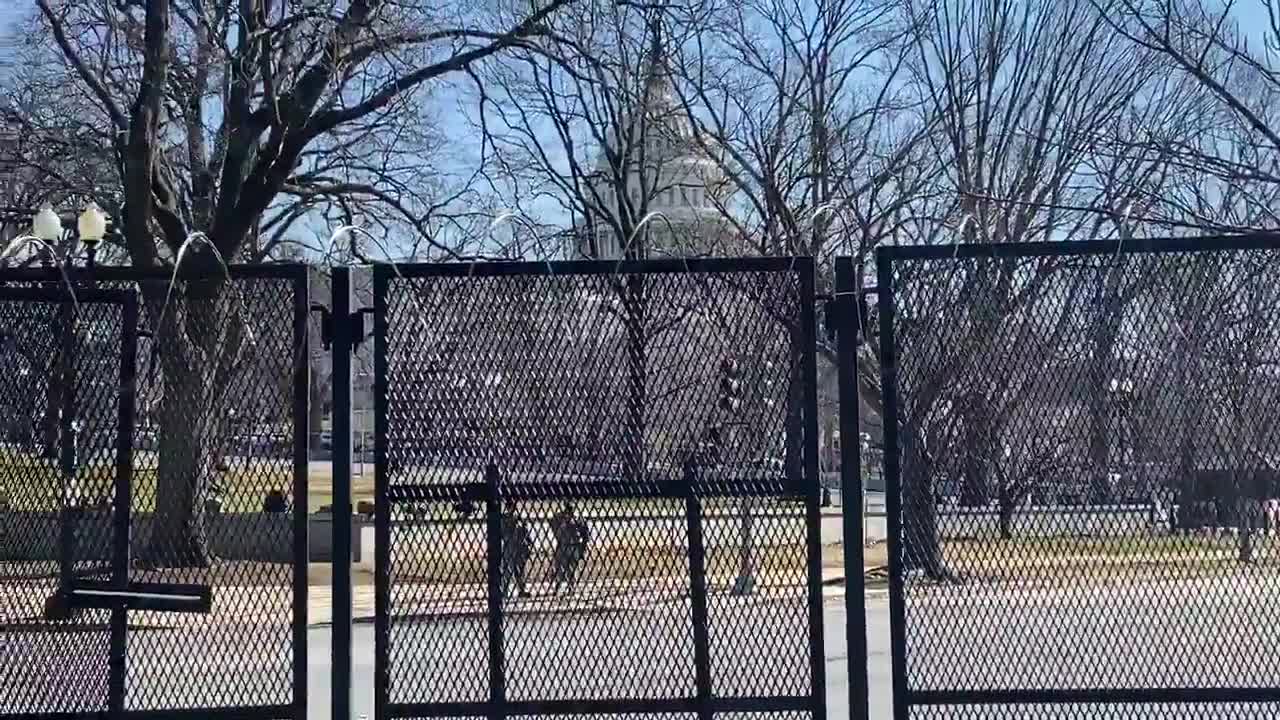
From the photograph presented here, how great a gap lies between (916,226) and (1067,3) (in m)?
3.65

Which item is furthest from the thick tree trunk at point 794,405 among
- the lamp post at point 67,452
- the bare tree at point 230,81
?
the bare tree at point 230,81

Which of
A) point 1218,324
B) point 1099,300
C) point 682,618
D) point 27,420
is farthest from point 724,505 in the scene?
point 27,420

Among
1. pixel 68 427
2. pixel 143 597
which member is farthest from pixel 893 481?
pixel 68 427

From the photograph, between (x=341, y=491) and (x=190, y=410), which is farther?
(x=190, y=410)

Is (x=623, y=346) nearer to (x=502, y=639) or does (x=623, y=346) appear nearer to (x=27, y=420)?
(x=502, y=639)

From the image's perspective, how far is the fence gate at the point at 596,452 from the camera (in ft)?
16.9

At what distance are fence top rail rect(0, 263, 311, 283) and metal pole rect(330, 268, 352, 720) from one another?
190 mm

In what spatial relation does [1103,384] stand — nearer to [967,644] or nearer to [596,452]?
[967,644]

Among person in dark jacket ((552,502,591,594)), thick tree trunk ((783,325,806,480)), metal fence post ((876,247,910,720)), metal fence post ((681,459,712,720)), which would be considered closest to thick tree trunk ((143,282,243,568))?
person in dark jacket ((552,502,591,594))

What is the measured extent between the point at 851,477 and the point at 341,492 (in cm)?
186

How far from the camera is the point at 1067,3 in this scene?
60.5 ft

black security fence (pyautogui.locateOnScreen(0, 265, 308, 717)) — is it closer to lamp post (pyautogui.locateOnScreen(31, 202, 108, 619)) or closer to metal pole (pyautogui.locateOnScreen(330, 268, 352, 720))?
lamp post (pyautogui.locateOnScreen(31, 202, 108, 619))

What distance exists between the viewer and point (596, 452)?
520 cm

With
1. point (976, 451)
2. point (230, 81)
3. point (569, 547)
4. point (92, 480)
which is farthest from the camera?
point (230, 81)
